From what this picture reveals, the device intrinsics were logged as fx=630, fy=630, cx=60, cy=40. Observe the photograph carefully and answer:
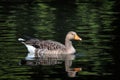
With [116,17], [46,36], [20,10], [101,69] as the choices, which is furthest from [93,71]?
[20,10]

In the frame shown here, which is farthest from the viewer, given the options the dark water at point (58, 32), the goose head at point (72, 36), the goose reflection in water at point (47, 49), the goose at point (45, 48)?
the goose head at point (72, 36)

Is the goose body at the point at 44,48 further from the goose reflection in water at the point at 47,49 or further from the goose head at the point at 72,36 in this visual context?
the goose head at the point at 72,36

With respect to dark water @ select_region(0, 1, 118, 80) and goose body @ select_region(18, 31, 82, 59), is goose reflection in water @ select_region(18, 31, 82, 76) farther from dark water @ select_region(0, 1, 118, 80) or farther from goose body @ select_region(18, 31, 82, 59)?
dark water @ select_region(0, 1, 118, 80)

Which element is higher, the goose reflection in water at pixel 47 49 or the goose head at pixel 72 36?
the goose head at pixel 72 36

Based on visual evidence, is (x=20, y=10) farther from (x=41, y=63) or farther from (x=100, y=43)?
(x=41, y=63)

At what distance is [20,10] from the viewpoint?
39.9m

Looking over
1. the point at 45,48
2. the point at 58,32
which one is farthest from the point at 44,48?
the point at 58,32

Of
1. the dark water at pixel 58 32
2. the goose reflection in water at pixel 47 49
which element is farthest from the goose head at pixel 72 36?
the goose reflection in water at pixel 47 49

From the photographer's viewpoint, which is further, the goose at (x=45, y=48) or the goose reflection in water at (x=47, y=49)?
the goose at (x=45, y=48)

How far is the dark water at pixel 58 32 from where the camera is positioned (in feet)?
79.3

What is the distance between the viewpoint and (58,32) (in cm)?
3225

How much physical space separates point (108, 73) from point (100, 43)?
5138mm

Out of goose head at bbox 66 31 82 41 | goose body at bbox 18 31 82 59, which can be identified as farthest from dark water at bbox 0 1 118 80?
goose head at bbox 66 31 82 41

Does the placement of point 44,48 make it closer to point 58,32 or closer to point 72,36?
point 72,36
